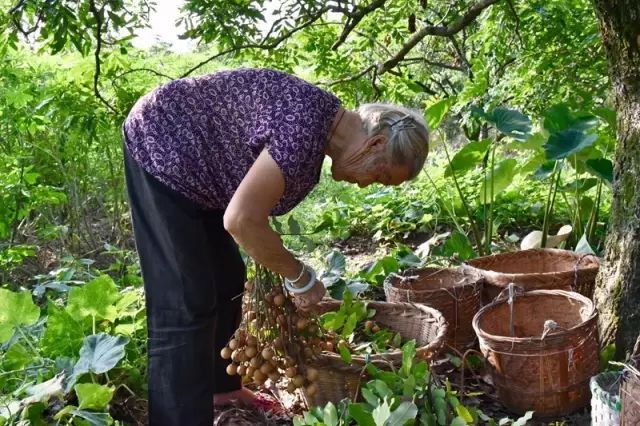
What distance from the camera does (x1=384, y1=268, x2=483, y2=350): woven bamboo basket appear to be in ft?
7.94

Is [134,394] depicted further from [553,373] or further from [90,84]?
[90,84]

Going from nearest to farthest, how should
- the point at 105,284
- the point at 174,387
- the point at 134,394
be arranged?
the point at 174,387 → the point at 134,394 → the point at 105,284

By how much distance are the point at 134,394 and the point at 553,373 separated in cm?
114

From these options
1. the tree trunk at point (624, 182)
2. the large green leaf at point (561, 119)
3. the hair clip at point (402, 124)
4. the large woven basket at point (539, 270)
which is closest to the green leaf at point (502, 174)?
the large green leaf at point (561, 119)

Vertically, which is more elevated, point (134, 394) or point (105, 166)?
point (105, 166)

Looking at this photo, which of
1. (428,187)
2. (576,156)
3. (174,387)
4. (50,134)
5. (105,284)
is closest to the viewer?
(174,387)

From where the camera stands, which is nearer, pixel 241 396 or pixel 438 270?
pixel 241 396

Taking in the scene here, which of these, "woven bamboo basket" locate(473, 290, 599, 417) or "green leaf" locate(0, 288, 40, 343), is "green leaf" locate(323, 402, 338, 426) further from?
"green leaf" locate(0, 288, 40, 343)

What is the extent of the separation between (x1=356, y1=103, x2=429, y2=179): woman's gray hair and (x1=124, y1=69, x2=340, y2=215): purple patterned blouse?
88 millimetres

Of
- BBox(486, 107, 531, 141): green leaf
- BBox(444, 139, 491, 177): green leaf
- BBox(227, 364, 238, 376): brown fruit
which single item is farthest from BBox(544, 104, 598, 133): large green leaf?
BBox(227, 364, 238, 376): brown fruit

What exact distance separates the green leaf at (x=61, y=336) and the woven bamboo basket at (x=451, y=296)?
1.03 metres

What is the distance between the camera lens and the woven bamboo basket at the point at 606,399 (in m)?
1.58

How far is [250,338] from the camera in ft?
5.92

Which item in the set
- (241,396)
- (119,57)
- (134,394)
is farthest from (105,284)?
(119,57)
